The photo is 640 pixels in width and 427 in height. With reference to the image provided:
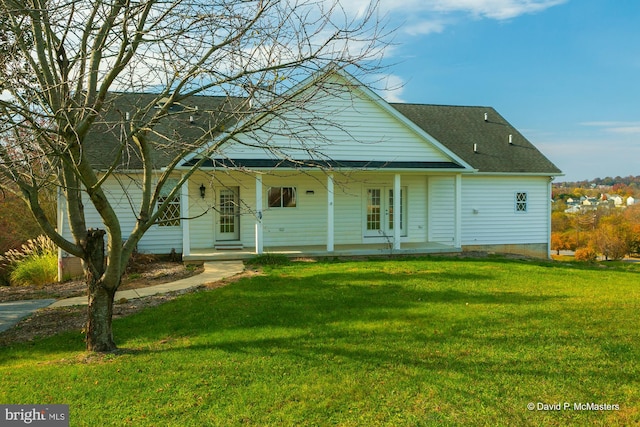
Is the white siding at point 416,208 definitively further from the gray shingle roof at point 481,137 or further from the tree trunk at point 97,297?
the tree trunk at point 97,297

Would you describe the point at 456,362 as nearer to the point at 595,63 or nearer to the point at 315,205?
the point at 315,205

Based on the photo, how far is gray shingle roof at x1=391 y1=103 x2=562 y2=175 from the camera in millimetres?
18438

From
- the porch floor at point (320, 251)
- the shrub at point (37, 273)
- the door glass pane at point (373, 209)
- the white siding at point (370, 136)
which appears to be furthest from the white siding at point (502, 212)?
the shrub at point (37, 273)

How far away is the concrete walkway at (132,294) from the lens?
890 cm

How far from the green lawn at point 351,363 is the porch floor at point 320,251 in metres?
5.00

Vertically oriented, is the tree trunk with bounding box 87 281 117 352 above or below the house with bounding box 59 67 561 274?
below

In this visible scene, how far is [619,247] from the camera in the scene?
30.0 metres

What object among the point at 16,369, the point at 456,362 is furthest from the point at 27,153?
the point at 456,362

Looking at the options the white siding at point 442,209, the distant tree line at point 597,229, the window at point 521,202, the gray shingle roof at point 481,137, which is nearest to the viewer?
the white siding at point 442,209

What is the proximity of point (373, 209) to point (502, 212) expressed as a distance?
5088 millimetres

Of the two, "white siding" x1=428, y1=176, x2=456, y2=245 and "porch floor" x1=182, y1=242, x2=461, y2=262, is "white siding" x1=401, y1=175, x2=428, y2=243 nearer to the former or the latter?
"white siding" x1=428, y1=176, x2=456, y2=245

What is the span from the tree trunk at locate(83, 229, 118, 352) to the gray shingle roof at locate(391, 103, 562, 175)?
14.8m

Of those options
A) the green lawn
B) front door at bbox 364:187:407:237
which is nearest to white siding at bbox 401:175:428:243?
front door at bbox 364:187:407:237

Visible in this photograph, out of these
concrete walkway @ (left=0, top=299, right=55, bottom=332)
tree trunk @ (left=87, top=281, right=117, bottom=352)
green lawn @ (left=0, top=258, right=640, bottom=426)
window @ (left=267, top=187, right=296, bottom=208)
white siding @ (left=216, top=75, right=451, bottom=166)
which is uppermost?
white siding @ (left=216, top=75, right=451, bottom=166)
